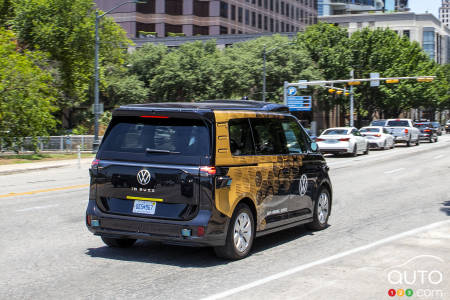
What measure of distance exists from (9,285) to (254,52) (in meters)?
51.0

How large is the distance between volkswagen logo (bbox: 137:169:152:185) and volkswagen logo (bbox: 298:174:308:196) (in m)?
2.67

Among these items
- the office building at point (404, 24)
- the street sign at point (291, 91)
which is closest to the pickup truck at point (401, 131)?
the street sign at point (291, 91)

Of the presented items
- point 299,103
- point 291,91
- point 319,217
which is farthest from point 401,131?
point 319,217

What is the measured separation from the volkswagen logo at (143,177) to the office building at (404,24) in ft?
357

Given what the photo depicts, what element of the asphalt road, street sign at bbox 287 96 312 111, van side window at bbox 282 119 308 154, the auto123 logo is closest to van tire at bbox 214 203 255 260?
the asphalt road

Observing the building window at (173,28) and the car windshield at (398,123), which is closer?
the car windshield at (398,123)

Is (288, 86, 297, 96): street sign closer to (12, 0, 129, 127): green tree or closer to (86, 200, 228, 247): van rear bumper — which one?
(12, 0, 129, 127): green tree

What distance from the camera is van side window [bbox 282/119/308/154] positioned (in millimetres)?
8820

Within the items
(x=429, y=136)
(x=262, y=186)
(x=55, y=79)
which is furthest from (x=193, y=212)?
(x=429, y=136)

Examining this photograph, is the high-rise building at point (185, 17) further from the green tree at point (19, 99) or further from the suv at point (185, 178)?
the suv at point (185, 178)

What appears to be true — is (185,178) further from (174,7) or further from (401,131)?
(174,7)

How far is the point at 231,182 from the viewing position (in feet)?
23.6

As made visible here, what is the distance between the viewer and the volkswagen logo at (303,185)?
29.2 feet

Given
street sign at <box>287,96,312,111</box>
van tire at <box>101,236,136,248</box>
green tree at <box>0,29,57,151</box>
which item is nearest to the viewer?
van tire at <box>101,236,136,248</box>
